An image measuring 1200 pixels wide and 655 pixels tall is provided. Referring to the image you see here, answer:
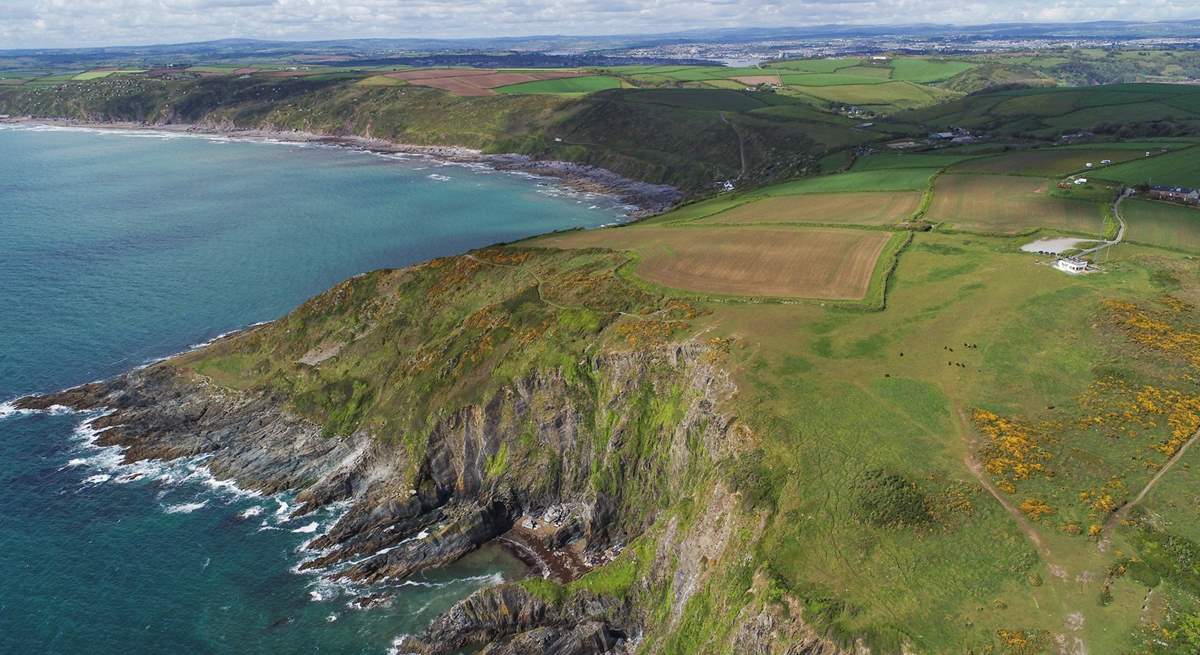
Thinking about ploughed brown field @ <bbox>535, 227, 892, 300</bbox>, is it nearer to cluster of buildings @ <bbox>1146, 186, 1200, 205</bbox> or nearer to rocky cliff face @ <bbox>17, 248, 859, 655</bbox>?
rocky cliff face @ <bbox>17, 248, 859, 655</bbox>

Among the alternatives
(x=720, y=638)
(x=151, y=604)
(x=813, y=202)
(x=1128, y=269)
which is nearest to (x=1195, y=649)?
(x=720, y=638)

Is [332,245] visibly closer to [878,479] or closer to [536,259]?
[536,259]

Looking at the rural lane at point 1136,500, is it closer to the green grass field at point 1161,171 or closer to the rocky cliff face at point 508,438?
the rocky cliff face at point 508,438

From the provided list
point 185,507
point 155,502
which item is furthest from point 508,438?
point 155,502

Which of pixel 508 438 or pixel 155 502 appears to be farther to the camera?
pixel 155 502

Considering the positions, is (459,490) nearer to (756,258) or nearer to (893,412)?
(893,412)

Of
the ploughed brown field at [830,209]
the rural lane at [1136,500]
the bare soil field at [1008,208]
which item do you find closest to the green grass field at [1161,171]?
the bare soil field at [1008,208]

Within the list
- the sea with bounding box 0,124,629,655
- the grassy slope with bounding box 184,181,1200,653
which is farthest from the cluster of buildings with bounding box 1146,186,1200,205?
the sea with bounding box 0,124,629,655
